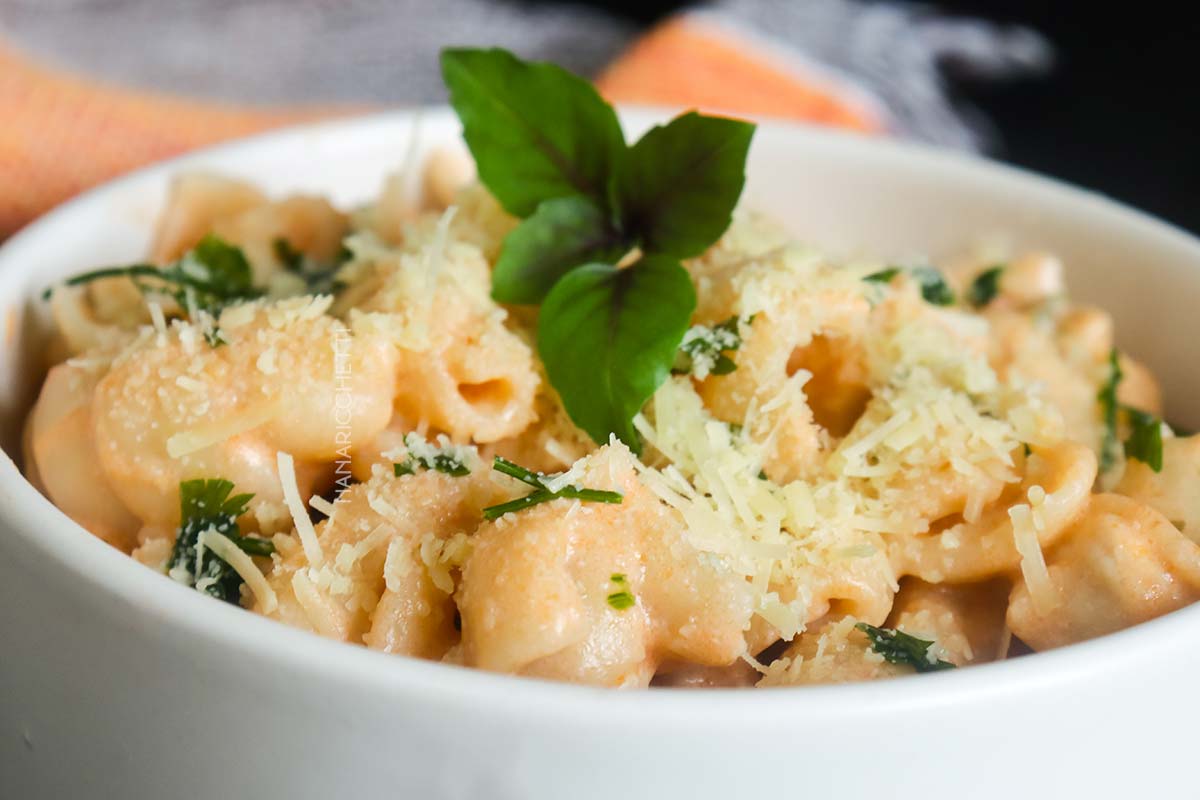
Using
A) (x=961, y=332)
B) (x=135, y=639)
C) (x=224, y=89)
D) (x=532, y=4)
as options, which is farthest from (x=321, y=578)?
(x=532, y=4)

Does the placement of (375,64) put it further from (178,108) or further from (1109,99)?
(1109,99)

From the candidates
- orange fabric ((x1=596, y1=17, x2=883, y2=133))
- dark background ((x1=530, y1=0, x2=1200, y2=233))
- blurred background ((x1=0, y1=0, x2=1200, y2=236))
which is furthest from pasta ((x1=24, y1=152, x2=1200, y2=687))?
dark background ((x1=530, y1=0, x2=1200, y2=233))

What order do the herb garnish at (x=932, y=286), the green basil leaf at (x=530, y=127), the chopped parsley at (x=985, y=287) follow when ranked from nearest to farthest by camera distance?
1. the green basil leaf at (x=530, y=127)
2. the herb garnish at (x=932, y=286)
3. the chopped parsley at (x=985, y=287)

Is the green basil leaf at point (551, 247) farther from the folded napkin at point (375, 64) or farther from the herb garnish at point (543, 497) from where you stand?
the folded napkin at point (375, 64)

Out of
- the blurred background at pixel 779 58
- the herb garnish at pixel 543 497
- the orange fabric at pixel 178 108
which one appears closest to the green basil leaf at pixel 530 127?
the herb garnish at pixel 543 497

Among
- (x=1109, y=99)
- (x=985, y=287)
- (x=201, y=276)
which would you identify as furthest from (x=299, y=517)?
(x=1109, y=99)

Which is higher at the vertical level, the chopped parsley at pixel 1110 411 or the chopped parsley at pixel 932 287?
the chopped parsley at pixel 932 287

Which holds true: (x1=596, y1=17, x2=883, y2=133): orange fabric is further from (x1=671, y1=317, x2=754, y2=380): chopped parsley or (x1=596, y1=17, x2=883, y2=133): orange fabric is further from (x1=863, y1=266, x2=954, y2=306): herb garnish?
(x1=671, y1=317, x2=754, y2=380): chopped parsley
